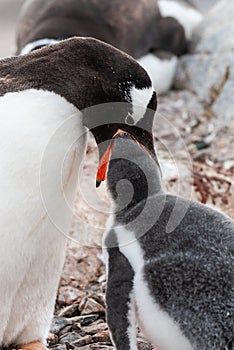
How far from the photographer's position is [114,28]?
28.5 feet

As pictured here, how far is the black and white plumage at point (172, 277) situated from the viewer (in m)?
3.43

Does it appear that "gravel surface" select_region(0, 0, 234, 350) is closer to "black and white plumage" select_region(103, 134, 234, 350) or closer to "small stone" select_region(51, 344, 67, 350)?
"small stone" select_region(51, 344, 67, 350)

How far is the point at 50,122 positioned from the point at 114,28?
199 inches

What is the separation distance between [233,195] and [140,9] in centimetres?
361

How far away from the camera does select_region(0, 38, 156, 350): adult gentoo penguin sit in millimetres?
3762

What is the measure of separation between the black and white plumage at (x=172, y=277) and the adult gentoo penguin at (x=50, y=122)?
34cm

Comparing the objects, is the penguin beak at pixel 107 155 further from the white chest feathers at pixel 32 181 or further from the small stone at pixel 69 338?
the small stone at pixel 69 338

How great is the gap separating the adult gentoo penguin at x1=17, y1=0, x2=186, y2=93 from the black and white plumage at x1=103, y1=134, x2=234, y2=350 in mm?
4603

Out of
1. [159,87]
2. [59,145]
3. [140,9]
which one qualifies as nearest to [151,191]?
[59,145]

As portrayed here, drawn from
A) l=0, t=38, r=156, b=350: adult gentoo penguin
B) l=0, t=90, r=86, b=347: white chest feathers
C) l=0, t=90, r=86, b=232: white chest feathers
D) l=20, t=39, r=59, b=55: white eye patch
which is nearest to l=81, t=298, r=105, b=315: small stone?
l=0, t=90, r=86, b=347: white chest feathers

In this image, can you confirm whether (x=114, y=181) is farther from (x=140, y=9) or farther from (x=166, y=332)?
(x=140, y=9)

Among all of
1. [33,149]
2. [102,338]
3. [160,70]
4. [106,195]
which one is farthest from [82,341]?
[160,70]

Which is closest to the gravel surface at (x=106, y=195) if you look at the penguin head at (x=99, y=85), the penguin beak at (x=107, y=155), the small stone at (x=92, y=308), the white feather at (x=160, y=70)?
the small stone at (x=92, y=308)

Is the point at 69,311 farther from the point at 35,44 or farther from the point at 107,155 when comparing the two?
the point at 35,44
